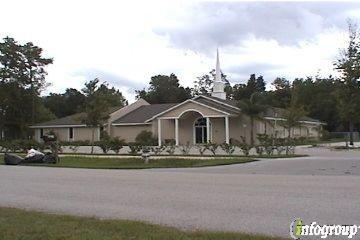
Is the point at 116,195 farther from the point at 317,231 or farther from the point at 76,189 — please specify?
the point at 317,231

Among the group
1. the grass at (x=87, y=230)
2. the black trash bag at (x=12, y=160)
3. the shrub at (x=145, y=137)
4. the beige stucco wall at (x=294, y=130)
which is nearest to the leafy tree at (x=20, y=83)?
the shrub at (x=145, y=137)

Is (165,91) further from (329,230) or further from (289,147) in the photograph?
(329,230)

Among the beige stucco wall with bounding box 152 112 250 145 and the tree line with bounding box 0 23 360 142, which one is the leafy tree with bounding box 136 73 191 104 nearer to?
the tree line with bounding box 0 23 360 142

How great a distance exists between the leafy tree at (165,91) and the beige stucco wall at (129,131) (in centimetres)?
3617

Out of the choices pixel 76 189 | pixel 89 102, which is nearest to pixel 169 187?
pixel 76 189

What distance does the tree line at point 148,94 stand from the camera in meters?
42.4

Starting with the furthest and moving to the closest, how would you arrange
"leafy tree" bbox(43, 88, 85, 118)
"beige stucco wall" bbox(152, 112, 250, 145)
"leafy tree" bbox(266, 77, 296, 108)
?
"leafy tree" bbox(43, 88, 85, 118) → "leafy tree" bbox(266, 77, 296, 108) → "beige stucco wall" bbox(152, 112, 250, 145)

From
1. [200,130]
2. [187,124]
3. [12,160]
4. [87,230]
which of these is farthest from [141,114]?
[87,230]

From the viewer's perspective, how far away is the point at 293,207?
1043 centimetres

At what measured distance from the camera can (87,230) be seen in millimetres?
8031

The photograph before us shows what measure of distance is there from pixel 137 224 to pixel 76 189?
6.95 meters

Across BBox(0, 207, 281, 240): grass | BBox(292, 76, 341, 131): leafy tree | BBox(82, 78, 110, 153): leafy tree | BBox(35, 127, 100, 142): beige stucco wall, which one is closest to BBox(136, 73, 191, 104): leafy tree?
BBox(292, 76, 341, 131): leafy tree

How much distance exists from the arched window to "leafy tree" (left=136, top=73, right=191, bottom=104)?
40.7 m

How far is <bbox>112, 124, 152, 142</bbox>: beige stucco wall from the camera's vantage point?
5821 centimetres
